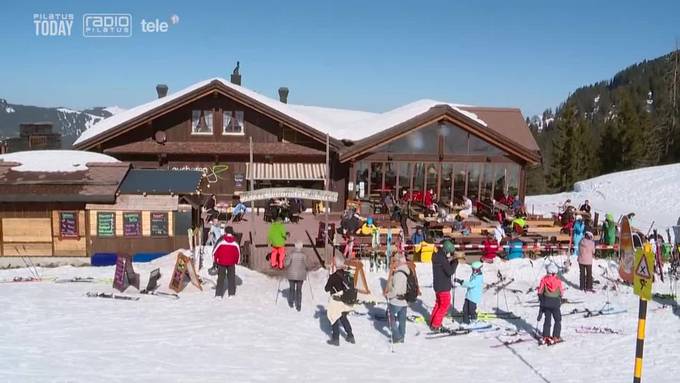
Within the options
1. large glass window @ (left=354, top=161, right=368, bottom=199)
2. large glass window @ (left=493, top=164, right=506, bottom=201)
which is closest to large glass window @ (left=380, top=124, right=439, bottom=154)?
large glass window @ (left=354, top=161, right=368, bottom=199)

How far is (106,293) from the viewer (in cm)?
1344

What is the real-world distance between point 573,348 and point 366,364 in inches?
151

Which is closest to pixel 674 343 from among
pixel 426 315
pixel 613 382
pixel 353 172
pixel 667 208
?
pixel 613 382

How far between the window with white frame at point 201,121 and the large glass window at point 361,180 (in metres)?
6.35

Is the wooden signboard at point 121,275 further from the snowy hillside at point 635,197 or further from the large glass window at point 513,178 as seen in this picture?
the snowy hillside at point 635,197

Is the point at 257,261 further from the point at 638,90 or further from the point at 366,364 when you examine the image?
the point at 638,90

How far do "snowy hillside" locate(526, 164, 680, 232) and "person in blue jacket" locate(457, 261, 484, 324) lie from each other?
1851 cm

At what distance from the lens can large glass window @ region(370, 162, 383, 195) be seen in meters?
25.5

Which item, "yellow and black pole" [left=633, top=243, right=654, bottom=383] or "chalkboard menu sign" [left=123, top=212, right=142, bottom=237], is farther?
"chalkboard menu sign" [left=123, top=212, right=142, bottom=237]

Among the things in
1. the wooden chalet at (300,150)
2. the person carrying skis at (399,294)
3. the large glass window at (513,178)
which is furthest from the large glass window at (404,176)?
the person carrying skis at (399,294)

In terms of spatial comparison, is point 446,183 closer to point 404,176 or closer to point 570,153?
point 404,176

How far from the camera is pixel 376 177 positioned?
25.6 m

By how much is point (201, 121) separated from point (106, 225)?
883 centimetres

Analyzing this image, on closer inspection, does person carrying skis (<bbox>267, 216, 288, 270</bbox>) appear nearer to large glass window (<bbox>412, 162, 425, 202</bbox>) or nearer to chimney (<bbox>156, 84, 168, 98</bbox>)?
large glass window (<bbox>412, 162, 425, 202</bbox>)
